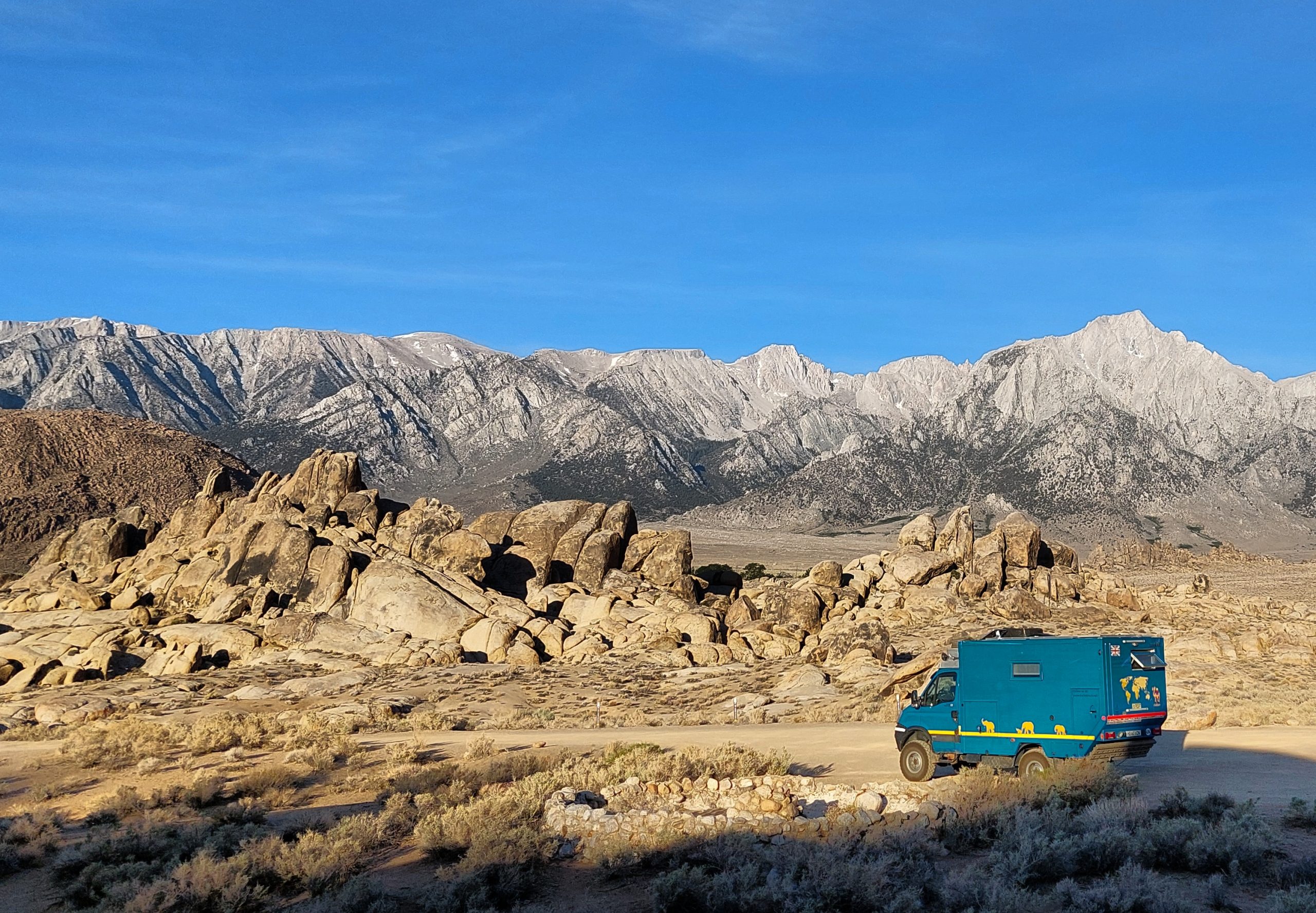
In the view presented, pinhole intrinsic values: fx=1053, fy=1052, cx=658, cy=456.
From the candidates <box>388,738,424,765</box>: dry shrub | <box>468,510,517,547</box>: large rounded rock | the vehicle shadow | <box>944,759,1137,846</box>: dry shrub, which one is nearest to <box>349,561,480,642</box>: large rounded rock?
<box>468,510,517,547</box>: large rounded rock

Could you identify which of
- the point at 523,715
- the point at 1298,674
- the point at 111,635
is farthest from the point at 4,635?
the point at 1298,674

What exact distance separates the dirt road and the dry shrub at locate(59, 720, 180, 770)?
14.7 feet

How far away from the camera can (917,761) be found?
17.7 m

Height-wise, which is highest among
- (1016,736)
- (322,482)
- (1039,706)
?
(322,482)

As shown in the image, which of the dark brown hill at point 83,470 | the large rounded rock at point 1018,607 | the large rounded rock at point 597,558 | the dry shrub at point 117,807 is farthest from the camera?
the dark brown hill at point 83,470

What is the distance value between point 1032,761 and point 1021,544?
34.0m

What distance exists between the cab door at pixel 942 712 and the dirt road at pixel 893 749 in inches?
56.8

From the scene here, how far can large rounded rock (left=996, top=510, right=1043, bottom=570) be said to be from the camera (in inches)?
1905

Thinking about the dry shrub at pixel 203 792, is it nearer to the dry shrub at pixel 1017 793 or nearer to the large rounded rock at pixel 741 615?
the dry shrub at pixel 1017 793

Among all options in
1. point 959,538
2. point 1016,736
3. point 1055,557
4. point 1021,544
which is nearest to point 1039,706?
point 1016,736

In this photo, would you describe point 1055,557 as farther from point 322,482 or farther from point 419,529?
point 322,482

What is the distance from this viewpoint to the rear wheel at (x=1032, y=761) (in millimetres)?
16359

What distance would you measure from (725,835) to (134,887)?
6.84 meters

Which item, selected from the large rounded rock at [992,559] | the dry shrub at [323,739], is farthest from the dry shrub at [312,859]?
the large rounded rock at [992,559]
